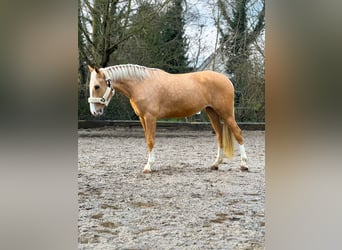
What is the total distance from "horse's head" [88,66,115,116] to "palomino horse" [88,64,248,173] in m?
0.02

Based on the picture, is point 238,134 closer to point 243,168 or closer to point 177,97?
point 243,168

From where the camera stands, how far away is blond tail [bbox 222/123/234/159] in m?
1.57

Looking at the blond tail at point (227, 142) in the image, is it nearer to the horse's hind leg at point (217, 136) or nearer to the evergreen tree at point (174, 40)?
the horse's hind leg at point (217, 136)

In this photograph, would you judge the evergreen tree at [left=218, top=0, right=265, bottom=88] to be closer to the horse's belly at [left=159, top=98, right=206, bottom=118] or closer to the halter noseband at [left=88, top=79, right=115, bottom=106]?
the horse's belly at [left=159, top=98, right=206, bottom=118]

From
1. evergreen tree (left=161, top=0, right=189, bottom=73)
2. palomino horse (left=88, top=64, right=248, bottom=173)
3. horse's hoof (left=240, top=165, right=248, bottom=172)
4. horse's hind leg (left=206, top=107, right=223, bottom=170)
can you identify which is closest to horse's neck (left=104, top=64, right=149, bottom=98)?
palomino horse (left=88, top=64, right=248, bottom=173)

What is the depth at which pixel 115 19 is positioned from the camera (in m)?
1.50

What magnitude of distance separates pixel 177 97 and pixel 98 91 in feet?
1.16

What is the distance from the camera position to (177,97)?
5.26 feet

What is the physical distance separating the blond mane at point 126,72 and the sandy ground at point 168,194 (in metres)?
0.23

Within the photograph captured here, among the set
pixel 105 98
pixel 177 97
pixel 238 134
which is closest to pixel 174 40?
pixel 177 97
